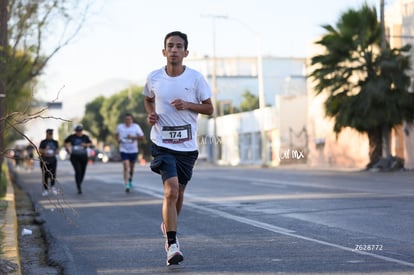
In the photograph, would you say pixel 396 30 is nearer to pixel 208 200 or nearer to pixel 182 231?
pixel 208 200

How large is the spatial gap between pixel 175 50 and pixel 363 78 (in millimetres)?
26904

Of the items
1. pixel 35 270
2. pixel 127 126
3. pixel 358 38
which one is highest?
pixel 358 38

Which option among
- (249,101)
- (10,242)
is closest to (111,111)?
(249,101)

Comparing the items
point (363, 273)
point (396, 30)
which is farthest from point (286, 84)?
point (363, 273)

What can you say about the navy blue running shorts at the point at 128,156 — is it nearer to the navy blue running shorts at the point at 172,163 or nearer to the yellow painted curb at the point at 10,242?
the yellow painted curb at the point at 10,242

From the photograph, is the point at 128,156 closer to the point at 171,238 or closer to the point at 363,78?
the point at 171,238

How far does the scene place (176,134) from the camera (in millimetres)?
8031

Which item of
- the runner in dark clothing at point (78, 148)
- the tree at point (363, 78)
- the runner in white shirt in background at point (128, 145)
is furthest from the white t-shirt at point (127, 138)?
the tree at point (363, 78)

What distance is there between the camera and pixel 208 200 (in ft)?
54.4

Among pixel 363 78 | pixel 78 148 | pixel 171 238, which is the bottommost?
pixel 171 238

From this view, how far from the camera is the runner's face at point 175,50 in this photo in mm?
8039

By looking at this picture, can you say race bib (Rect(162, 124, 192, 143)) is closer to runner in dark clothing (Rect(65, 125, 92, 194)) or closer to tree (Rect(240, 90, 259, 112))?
runner in dark clothing (Rect(65, 125, 92, 194))

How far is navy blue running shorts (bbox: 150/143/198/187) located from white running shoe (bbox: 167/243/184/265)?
0.65 meters

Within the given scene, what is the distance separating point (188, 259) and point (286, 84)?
64241mm
